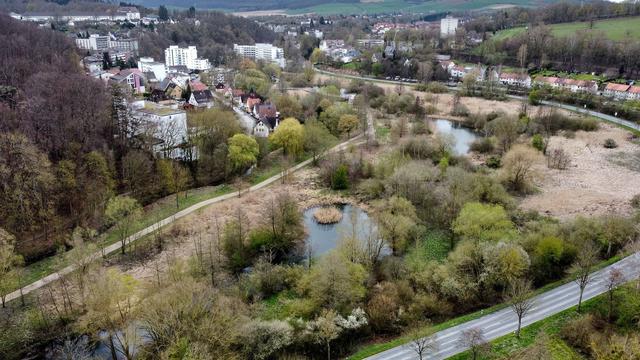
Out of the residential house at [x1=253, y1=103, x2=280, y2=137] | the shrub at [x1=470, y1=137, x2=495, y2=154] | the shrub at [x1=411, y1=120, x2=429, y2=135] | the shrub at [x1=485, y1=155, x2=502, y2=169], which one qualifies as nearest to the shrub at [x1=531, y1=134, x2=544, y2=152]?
the shrub at [x1=470, y1=137, x2=495, y2=154]

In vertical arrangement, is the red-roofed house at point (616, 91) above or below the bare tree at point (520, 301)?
above

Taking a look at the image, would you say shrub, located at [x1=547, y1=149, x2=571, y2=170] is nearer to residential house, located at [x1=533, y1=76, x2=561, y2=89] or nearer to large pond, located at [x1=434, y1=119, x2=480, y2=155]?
large pond, located at [x1=434, y1=119, x2=480, y2=155]

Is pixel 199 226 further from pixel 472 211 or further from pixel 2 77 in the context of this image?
pixel 2 77

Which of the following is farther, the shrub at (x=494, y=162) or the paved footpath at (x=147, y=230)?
the shrub at (x=494, y=162)

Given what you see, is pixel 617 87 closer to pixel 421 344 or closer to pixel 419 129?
pixel 419 129

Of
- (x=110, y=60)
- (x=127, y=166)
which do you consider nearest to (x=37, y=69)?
(x=127, y=166)

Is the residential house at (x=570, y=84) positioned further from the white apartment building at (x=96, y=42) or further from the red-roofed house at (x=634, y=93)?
the white apartment building at (x=96, y=42)

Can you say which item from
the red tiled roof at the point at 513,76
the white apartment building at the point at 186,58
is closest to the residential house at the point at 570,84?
the red tiled roof at the point at 513,76
